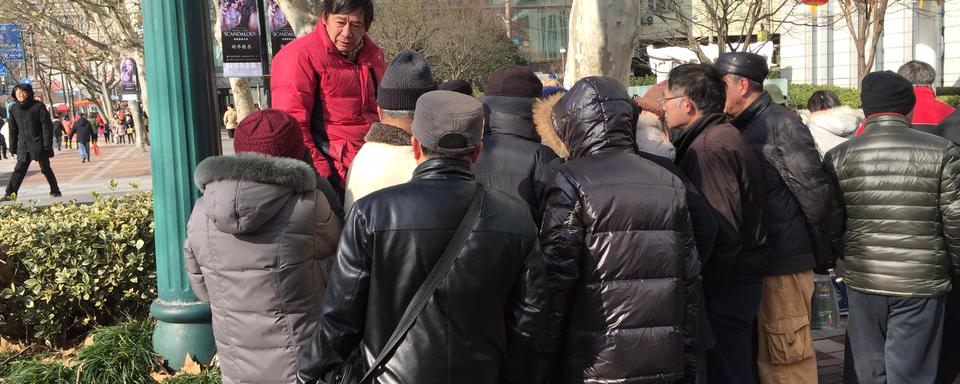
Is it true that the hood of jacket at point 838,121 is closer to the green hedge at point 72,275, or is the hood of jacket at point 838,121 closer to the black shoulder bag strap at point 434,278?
the black shoulder bag strap at point 434,278

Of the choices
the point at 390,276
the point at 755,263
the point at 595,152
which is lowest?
the point at 755,263

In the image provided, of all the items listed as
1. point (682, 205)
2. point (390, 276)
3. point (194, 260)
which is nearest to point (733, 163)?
point (682, 205)

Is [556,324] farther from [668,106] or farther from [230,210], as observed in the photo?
[668,106]

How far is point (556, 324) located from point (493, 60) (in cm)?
3839

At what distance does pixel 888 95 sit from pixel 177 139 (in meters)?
3.61

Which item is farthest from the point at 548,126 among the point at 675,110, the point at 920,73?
the point at 920,73

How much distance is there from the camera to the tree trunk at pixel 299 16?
10570 mm

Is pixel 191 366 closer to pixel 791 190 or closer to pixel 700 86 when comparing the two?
pixel 700 86

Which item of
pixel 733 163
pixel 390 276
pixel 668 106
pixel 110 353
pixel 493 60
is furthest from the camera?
pixel 493 60

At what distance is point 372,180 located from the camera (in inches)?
132

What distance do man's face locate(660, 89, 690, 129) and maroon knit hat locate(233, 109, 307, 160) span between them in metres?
A: 1.68

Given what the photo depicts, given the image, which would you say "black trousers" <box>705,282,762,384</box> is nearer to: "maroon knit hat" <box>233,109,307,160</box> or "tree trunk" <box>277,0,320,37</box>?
"maroon knit hat" <box>233,109,307,160</box>

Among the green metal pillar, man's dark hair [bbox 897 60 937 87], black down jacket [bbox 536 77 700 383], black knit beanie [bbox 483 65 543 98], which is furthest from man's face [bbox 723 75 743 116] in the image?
man's dark hair [bbox 897 60 937 87]

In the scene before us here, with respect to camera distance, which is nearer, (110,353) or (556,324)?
(556,324)
